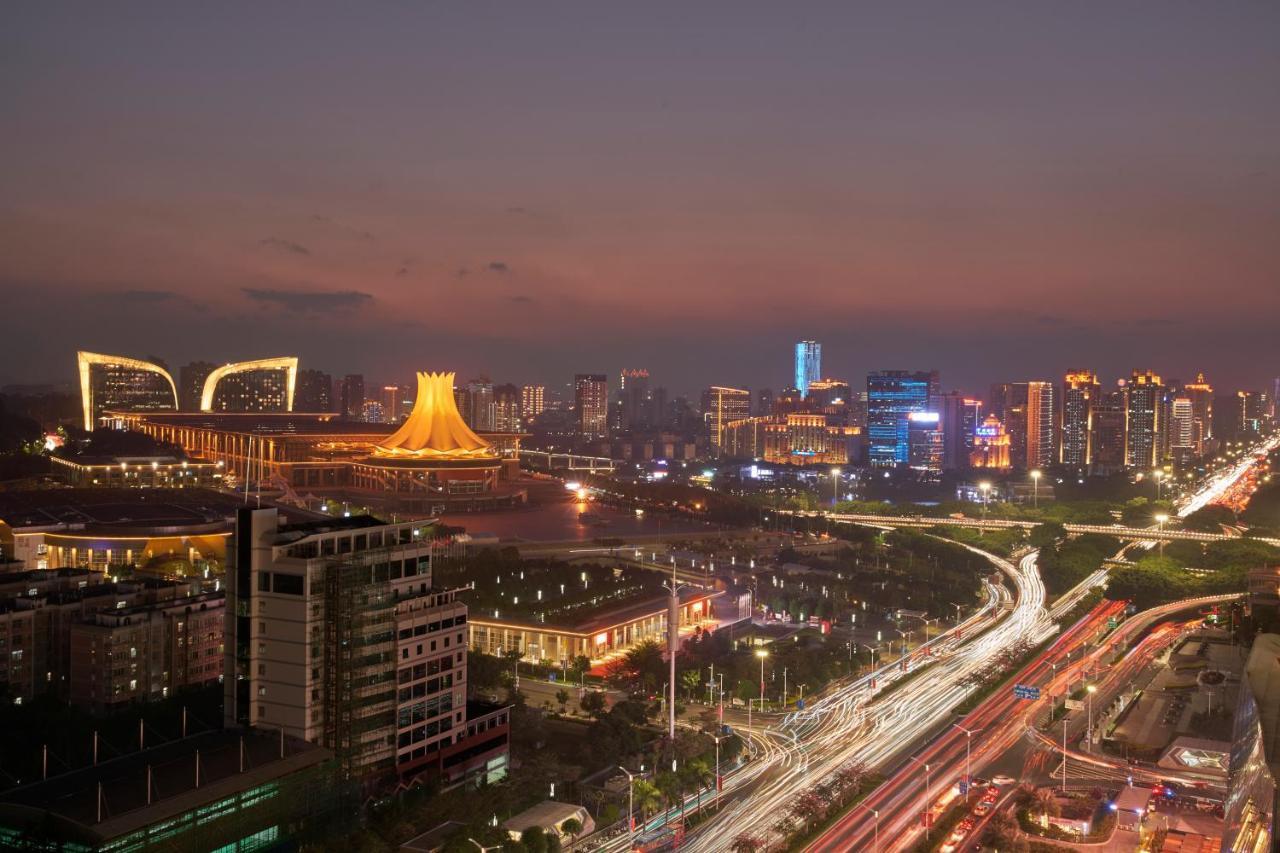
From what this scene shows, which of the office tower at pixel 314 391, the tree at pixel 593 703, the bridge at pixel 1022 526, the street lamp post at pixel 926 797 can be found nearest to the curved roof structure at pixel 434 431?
the bridge at pixel 1022 526

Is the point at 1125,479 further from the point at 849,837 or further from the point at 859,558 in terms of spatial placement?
the point at 849,837

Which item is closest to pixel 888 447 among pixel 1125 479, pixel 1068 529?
pixel 1125 479

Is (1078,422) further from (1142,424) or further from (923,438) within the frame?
(923,438)

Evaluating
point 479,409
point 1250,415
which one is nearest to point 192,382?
point 479,409

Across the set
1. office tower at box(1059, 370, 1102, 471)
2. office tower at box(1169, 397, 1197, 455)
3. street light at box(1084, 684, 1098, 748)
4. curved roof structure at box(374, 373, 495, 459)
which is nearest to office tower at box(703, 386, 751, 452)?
office tower at box(1059, 370, 1102, 471)

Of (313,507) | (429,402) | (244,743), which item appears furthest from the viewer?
(429,402)

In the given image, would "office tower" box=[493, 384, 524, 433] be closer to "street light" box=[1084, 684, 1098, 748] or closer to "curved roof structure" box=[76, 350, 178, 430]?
"curved roof structure" box=[76, 350, 178, 430]

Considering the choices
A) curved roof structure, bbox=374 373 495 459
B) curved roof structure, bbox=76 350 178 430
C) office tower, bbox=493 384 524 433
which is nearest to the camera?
curved roof structure, bbox=374 373 495 459
